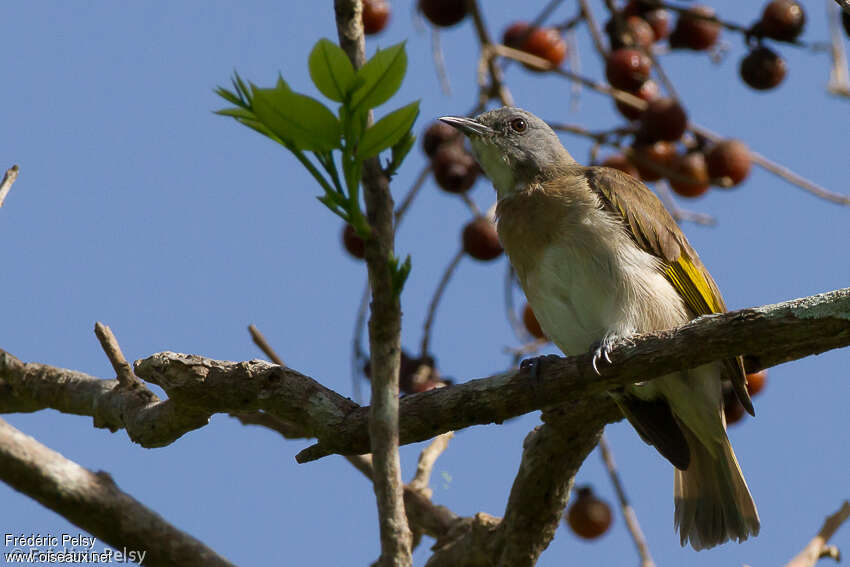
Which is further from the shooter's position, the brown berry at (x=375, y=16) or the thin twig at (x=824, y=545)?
the brown berry at (x=375, y=16)

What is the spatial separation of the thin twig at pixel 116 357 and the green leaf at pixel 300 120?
1.77 meters

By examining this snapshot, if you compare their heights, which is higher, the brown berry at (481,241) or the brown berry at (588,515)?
the brown berry at (481,241)

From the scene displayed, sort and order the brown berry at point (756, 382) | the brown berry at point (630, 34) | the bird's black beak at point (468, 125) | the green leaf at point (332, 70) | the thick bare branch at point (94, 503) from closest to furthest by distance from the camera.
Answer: the green leaf at point (332, 70)
the thick bare branch at point (94, 503)
the brown berry at point (756, 382)
the brown berry at point (630, 34)
the bird's black beak at point (468, 125)

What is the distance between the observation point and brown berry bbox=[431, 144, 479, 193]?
192 inches

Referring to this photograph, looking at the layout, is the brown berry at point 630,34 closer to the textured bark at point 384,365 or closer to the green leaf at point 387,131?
the green leaf at point 387,131

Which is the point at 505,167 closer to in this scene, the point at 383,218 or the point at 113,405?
the point at 113,405

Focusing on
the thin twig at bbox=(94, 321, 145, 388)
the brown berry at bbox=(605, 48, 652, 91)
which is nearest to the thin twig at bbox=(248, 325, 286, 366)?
the thin twig at bbox=(94, 321, 145, 388)

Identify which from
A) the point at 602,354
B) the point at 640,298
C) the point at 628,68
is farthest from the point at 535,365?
the point at 628,68

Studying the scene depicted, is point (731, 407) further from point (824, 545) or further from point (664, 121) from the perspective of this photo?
point (664, 121)

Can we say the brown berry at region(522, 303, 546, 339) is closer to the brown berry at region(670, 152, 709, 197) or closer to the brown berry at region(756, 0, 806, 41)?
the brown berry at region(670, 152, 709, 197)

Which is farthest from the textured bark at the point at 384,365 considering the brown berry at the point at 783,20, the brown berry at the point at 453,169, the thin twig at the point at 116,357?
the brown berry at the point at 783,20

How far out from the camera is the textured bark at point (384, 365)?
1.96 metres

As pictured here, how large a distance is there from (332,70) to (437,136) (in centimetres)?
287

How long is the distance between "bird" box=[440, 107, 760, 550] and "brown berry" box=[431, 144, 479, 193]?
0.35m
